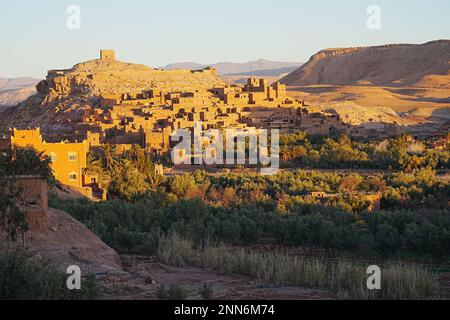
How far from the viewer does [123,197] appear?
24406mm

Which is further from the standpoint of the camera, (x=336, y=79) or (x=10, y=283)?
(x=336, y=79)

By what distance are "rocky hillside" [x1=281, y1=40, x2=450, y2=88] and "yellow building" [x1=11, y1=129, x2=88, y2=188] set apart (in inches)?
3330

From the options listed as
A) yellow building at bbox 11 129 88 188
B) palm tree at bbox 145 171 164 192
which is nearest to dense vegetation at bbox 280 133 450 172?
palm tree at bbox 145 171 164 192

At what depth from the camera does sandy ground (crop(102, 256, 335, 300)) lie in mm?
9977

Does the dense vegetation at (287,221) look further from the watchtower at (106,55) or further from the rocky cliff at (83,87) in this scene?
the watchtower at (106,55)

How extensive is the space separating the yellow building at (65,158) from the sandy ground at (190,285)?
1521 centimetres

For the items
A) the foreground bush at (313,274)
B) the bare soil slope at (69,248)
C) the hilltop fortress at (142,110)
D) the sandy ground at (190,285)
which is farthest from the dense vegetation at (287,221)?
the hilltop fortress at (142,110)

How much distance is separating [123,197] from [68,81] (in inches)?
1452

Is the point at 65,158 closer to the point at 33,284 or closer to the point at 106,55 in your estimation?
the point at 33,284

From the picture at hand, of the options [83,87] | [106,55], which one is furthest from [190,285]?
[106,55]

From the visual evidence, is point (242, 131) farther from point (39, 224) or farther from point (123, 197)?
point (39, 224)

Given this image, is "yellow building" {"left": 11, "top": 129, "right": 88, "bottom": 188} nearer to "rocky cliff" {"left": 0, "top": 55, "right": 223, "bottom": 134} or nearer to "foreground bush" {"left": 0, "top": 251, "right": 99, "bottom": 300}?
"foreground bush" {"left": 0, "top": 251, "right": 99, "bottom": 300}

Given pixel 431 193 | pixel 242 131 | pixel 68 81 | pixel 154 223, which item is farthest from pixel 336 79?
pixel 154 223
